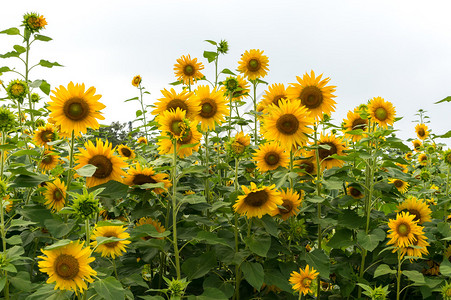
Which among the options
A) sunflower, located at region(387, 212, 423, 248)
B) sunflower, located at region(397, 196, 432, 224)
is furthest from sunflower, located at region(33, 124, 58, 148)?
sunflower, located at region(397, 196, 432, 224)

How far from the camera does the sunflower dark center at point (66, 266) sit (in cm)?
155

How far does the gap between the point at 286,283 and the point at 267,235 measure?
28 centimetres

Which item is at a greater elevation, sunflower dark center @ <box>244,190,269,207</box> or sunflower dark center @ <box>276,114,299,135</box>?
sunflower dark center @ <box>276,114,299,135</box>

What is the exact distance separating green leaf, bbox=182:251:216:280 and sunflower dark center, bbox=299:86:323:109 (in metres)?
1.11

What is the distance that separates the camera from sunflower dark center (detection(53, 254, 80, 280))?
1.55m

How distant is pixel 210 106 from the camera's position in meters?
2.51

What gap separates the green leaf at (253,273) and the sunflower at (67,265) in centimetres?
87

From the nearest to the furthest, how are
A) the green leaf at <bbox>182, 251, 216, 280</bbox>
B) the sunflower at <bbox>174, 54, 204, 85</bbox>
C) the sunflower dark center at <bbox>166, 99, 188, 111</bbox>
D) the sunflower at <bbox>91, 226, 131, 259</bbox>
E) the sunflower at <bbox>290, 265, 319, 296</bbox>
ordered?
the sunflower at <bbox>91, 226, 131, 259</bbox> < the sunflower at <bbox>290, 265, 319, 296</bbox> < the green leaf at <bbox>182, 251, 216, 280</bbox> < the sunflower dark center at <bbox>166, 99, 188, 111</bbox> < the sunflower at <bbox>174, 54, 204, 85</bbox>

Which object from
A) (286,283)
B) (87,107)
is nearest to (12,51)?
(87,107)

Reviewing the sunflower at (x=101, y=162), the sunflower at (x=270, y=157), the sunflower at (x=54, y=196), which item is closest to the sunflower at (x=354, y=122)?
the sunflower at (x=270, y=157)

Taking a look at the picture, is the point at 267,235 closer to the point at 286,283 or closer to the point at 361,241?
the point at 286,283

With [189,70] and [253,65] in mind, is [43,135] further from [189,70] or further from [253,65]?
[253,65]

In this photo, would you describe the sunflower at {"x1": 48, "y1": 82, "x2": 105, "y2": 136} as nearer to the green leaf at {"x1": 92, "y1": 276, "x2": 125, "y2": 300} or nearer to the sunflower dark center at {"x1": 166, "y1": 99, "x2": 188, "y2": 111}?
the sunflower dark center at {"x1": 166, "y1": 99, "x2": 188, "y2": 111}

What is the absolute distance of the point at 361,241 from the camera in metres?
2.30
